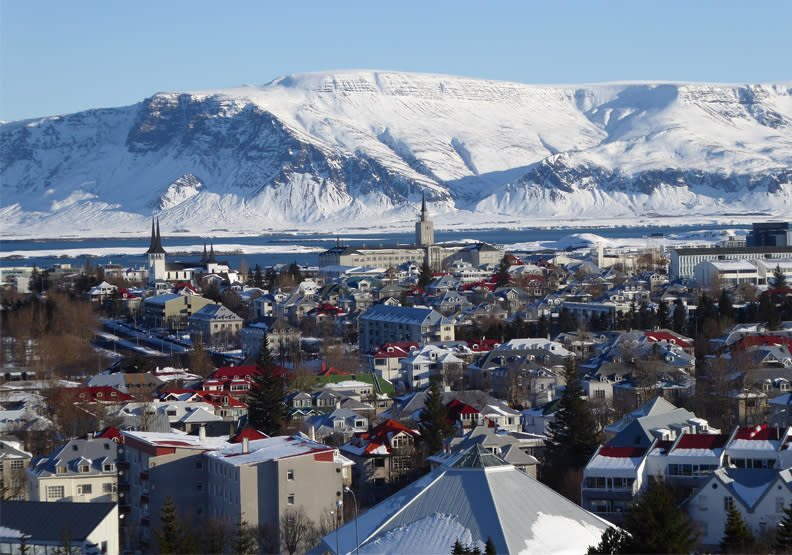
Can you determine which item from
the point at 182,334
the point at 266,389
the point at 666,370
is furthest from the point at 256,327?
the point at 266,389

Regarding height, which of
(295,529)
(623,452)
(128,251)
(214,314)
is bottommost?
(128,251)

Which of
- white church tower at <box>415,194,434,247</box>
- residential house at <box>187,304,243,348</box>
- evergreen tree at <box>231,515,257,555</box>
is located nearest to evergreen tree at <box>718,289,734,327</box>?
residential house at <box>187,304,243,348</box>

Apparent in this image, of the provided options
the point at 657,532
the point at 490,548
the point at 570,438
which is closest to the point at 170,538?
the point at 490,548

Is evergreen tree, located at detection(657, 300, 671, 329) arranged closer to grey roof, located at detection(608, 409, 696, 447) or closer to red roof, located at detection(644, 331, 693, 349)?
red roof, located at detection(644, 331, 693, 349)

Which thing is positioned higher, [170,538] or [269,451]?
[269,451]

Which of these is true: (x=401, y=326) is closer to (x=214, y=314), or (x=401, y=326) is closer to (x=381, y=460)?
(x=214, y=314)

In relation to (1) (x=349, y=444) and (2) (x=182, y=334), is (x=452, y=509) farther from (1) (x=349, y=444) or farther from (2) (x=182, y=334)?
(2) (x=182, y=334)

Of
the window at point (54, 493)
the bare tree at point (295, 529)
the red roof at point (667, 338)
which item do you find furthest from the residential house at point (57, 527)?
the red roof at point (667, 338)
